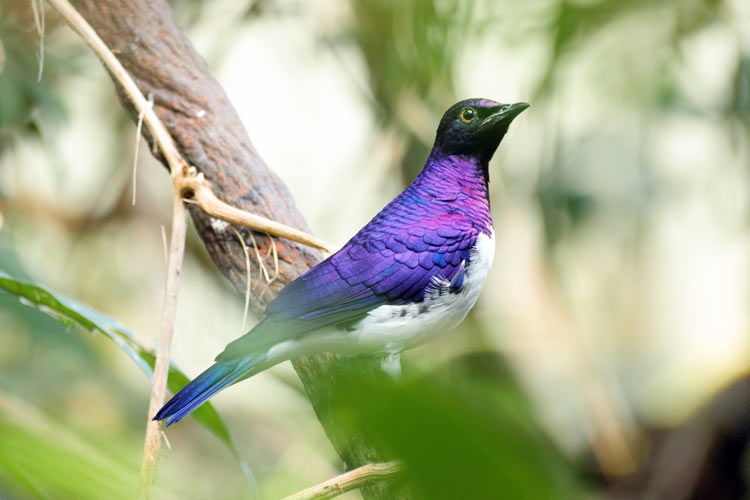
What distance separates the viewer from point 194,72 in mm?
2146

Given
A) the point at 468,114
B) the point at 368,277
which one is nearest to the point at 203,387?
the point at 368,277

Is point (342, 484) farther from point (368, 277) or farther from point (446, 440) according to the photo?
point (446, 440)

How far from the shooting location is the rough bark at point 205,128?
1949 millimetres

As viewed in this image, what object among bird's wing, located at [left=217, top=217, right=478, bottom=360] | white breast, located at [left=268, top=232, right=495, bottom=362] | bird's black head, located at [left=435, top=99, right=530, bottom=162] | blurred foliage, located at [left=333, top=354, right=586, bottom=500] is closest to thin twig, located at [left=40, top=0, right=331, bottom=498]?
bird's wing, located at [left=217, top=217, right=478, bottom=360]

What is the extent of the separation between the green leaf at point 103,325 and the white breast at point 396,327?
28cm

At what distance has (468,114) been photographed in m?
1.99

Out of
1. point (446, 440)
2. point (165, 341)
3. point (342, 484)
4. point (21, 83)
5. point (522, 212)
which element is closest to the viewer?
point (446, 440)

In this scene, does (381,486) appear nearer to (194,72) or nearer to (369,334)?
(369,334)

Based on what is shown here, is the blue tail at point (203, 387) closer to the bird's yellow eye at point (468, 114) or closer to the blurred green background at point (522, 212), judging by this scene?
the bird's yellow eye at point (468, 114)

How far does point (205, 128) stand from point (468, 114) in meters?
0.69

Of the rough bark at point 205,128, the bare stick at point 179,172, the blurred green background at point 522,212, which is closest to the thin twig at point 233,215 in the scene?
the bare stick at point 179,172

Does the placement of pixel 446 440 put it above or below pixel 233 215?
above

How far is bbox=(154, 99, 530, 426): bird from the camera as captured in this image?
163 centimetres

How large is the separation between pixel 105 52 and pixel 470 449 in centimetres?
177
